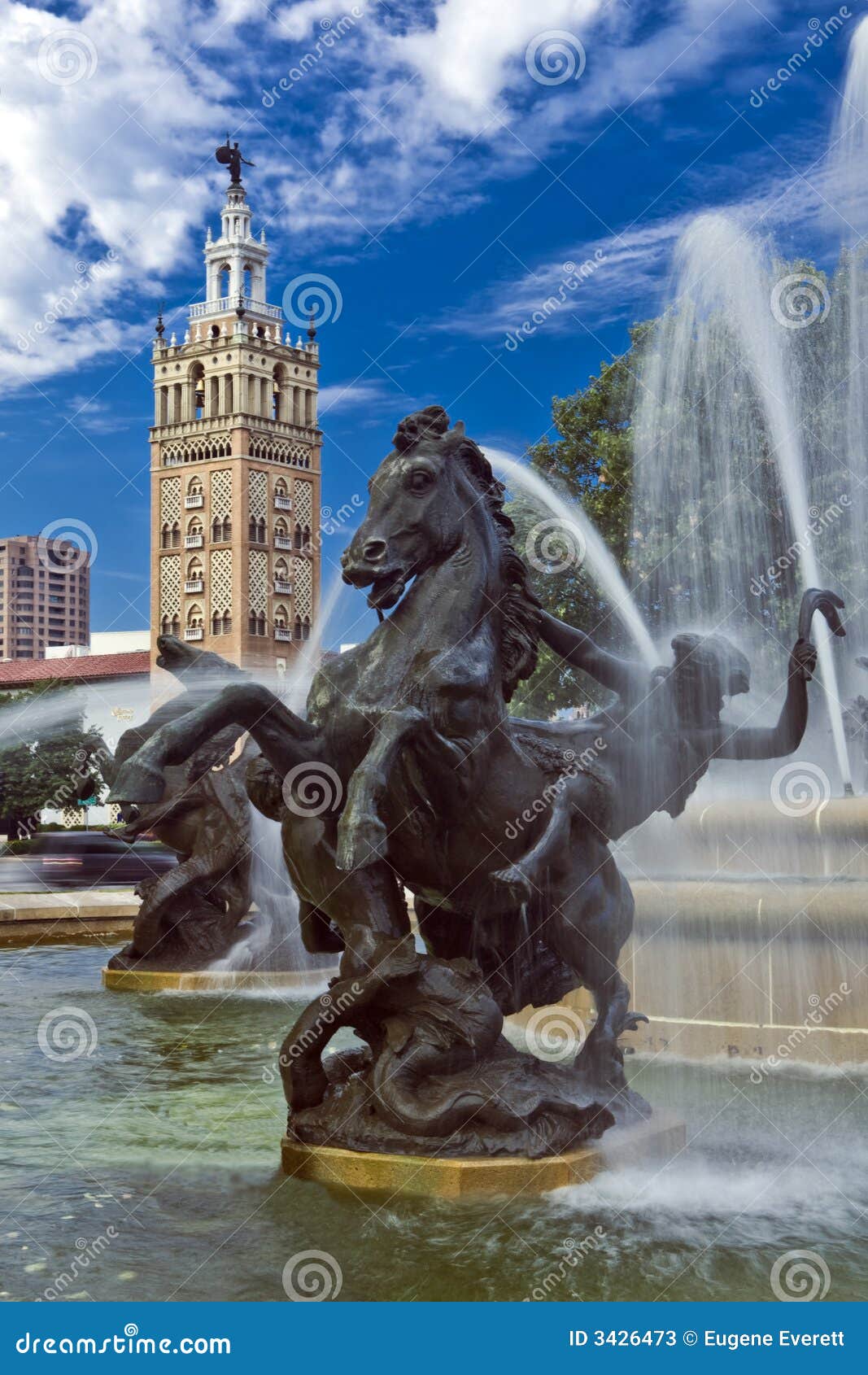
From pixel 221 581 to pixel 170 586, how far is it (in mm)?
5680

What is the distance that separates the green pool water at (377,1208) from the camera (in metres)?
4.69

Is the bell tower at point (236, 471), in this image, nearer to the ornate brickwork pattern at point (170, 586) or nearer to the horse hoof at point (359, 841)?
the ornate brickwork pattern at point (170, 586)

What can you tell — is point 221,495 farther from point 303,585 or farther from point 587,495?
point 587,495

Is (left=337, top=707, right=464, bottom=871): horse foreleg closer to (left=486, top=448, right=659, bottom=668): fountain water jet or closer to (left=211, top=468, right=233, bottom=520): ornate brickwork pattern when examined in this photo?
(left=486, top=448, right=659, bottom=668): fountain water jet

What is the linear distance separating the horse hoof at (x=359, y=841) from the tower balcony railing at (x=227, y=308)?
12974cm

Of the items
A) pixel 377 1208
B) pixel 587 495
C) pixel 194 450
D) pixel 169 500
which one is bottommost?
pixel 377 1208

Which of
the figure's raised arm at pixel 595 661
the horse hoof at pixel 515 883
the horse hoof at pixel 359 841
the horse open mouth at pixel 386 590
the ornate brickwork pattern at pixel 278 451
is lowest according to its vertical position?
the horse hoof at pixel 515 883

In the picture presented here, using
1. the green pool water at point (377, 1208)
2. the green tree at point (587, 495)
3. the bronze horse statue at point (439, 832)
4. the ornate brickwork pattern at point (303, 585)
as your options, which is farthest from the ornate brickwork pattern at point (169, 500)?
the bronze horse statue at point (439, 832)

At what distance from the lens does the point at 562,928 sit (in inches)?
253

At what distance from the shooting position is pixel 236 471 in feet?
399

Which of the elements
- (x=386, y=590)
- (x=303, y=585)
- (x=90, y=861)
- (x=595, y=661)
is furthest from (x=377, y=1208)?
(x=303, y=585)

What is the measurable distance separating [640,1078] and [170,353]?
128384mm

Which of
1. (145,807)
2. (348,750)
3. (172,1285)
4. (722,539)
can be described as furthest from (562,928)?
(722,539)

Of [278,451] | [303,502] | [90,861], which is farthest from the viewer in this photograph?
[303,502]
